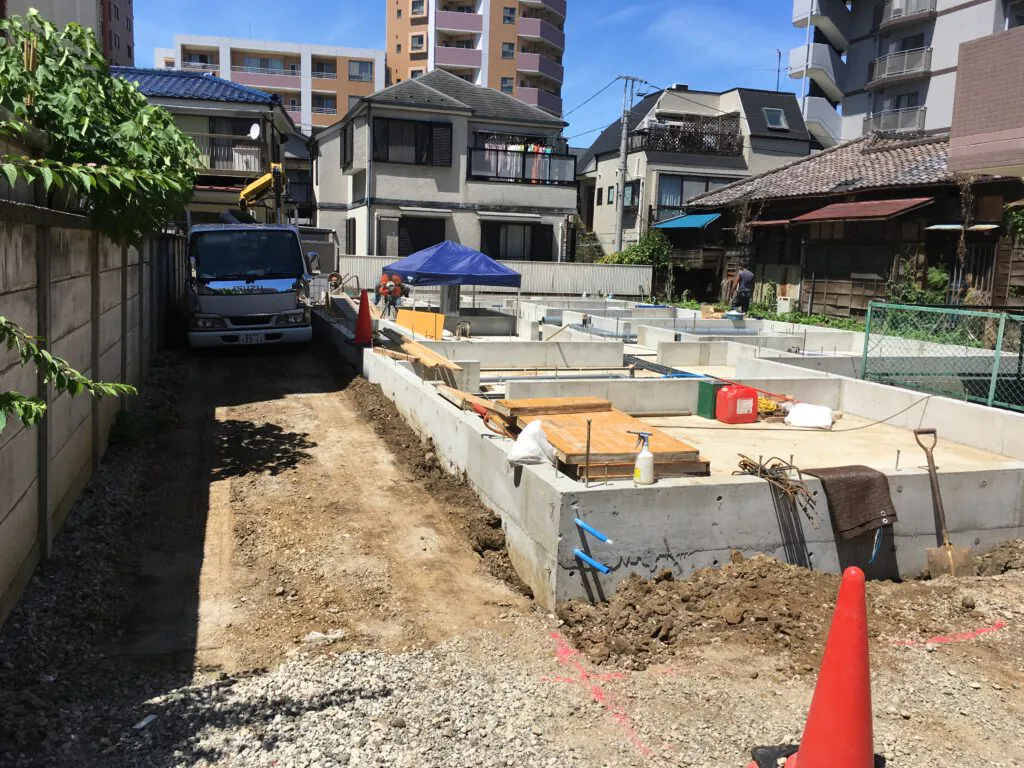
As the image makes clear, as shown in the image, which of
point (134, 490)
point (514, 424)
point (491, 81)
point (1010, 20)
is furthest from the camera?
point (491, 81)

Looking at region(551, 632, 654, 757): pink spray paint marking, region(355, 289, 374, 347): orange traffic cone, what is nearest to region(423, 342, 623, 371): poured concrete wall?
region(355, 289, 374, 347): orange traffic cone

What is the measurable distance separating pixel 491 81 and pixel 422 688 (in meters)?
57.3

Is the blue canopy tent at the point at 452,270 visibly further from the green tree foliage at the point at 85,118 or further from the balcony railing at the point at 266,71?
the balcony railing at the point at 266,71

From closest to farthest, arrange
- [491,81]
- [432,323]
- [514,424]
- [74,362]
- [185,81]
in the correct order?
[74,362], [514,424], [432,323], [185,81], [491,81]

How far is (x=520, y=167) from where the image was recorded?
107 feet

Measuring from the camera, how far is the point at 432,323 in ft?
50.4

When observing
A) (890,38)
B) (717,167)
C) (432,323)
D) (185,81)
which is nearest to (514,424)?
(432,323)

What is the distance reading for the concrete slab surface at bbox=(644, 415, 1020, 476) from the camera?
28.2 ft

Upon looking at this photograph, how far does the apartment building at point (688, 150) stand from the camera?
38344 mm

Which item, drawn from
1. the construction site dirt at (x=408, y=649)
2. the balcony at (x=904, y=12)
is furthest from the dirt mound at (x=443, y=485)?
the balcony at (x=904, y=12)

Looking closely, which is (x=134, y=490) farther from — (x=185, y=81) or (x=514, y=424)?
(x=185, y=81)

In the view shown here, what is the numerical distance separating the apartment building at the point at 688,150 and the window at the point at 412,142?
9.30m

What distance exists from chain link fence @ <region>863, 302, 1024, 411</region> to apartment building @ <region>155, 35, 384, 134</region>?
50.3m

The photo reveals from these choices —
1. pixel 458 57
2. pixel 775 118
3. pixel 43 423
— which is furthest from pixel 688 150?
pixel 43 423
